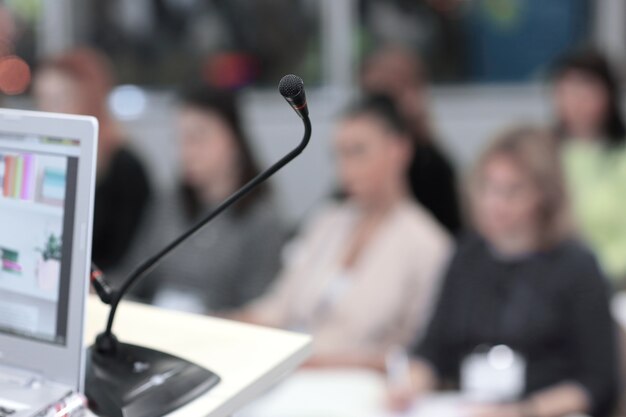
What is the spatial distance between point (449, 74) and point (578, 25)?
0.83 m

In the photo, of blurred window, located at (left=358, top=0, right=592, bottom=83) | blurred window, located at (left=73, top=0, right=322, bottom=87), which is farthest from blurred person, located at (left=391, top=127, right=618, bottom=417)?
blurred window, located at (left=73, top=0, right=322, bottom=87)

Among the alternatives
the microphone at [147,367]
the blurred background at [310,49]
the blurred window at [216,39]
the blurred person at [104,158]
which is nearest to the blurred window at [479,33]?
the blurred background at [310,49]

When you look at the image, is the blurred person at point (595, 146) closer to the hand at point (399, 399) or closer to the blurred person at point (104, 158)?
the hand at point (399, 399)

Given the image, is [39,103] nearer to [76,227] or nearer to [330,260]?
[330,260]

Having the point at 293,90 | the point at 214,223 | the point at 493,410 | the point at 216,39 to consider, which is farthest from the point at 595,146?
the point at 293,90

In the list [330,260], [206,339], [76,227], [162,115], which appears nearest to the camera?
[76,227]

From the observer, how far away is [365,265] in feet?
8.20

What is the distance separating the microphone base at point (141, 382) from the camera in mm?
962

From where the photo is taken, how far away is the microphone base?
96 cm

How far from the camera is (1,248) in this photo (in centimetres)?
99

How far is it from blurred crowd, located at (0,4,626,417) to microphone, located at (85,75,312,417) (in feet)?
3.39

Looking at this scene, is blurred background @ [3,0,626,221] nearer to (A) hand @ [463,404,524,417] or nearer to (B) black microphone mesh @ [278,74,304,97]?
(A) hand @ [463,404,524,417]

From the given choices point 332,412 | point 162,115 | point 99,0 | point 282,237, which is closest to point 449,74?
point 162,115

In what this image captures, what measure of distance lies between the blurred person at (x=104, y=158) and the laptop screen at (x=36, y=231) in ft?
7.91
